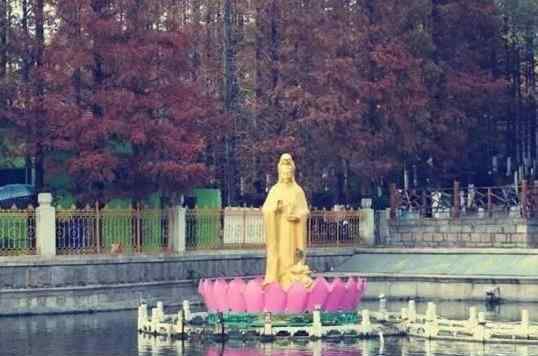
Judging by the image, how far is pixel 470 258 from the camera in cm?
4797

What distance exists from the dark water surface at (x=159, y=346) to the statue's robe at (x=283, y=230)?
2852 millimetres

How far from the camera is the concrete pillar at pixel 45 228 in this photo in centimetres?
4341

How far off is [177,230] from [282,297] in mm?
11743

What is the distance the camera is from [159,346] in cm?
3356

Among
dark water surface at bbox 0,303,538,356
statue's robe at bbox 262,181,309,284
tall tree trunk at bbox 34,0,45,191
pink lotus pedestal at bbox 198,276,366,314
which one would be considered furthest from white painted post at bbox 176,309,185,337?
tall tree trunk at bbox 34,0,45,191

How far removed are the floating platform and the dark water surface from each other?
0.51 m

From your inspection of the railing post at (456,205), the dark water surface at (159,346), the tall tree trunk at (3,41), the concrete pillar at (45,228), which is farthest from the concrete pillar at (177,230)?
the railing post at (456,205)

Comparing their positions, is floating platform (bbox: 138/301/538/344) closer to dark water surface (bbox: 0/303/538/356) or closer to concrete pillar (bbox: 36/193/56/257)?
dark water surface (bbox: 0/303/538/356)

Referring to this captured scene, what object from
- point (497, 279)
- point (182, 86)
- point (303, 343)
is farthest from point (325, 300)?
point (182, 86)

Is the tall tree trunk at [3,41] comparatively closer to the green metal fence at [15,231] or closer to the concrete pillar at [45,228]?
the concrete pillar at [45,228]

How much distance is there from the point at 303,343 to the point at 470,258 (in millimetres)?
15033

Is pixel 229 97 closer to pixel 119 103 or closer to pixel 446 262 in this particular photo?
pixel 119 103

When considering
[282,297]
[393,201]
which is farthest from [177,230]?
[282,297]

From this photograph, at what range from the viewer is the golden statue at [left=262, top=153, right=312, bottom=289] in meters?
36.5
